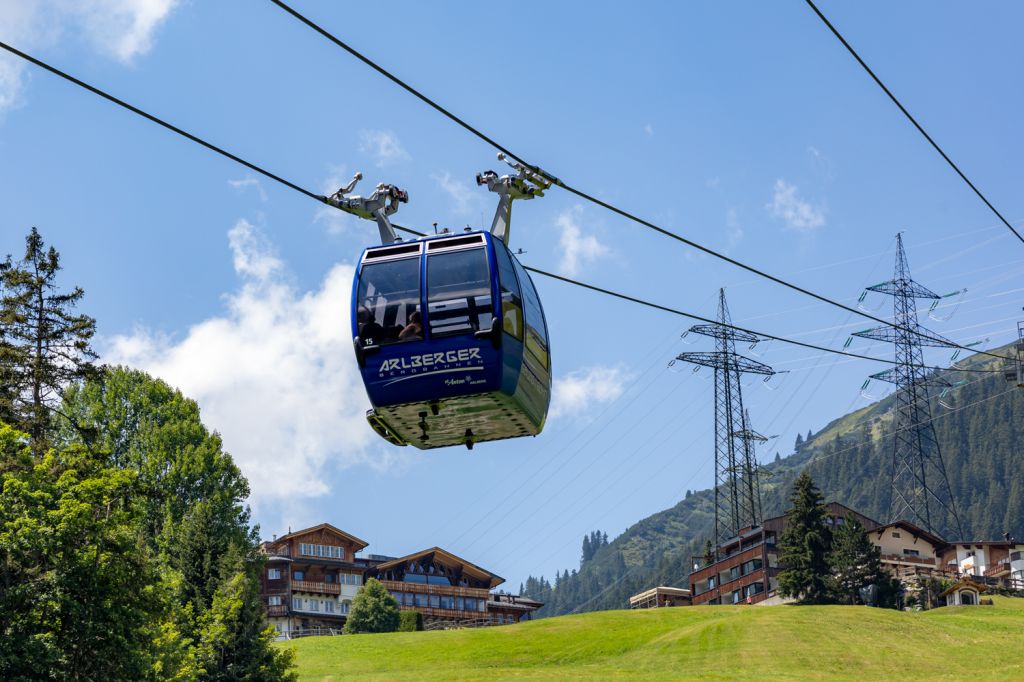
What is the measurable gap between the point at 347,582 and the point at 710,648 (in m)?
63.3

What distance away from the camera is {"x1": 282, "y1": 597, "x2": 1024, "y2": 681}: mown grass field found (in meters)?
67.2

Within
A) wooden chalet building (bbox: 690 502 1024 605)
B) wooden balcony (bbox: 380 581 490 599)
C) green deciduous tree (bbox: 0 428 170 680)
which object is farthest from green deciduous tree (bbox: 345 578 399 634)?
green deciduous tree (bbox: 0 428 170 680)

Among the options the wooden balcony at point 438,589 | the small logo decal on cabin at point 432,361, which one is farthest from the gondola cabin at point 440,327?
the wooden balcony at point 438,589

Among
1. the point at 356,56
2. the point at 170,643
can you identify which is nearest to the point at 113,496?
the point at 170,643

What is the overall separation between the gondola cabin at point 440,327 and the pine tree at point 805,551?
80616mm

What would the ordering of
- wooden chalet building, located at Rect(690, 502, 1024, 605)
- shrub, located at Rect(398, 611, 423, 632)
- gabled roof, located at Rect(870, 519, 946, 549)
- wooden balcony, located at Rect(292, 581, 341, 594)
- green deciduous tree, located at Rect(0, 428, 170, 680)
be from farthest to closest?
1. wooden balcony, located at Rect(292, 581, 341, 594)
2. gabled roof, located at Rect(870, 519, 946, 549)
3. wooden chalet building, located at Rect(690, 502, 1024, 605)
4. shrub, located at Rect(398, 611, 423, 632)
5. green deciduous tree, located at Rect(0, 428, 170, 680)

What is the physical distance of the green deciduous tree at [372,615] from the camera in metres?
105

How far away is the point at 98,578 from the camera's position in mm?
39812

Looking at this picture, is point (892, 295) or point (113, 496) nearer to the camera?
point (113, 496)

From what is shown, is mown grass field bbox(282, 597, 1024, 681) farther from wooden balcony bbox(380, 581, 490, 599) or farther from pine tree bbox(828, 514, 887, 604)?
wooden balcony bbox(380, 581, 490, 599)

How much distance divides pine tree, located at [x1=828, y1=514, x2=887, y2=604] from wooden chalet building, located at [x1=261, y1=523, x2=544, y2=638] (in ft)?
137

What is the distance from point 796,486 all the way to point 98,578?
74745 mm

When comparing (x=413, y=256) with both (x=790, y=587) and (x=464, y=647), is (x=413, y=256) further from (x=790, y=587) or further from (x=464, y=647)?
(x=790, y=587)

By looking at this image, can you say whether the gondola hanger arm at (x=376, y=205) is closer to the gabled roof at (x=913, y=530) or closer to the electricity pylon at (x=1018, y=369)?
the electricity pylon at (x=1018, y=369)
